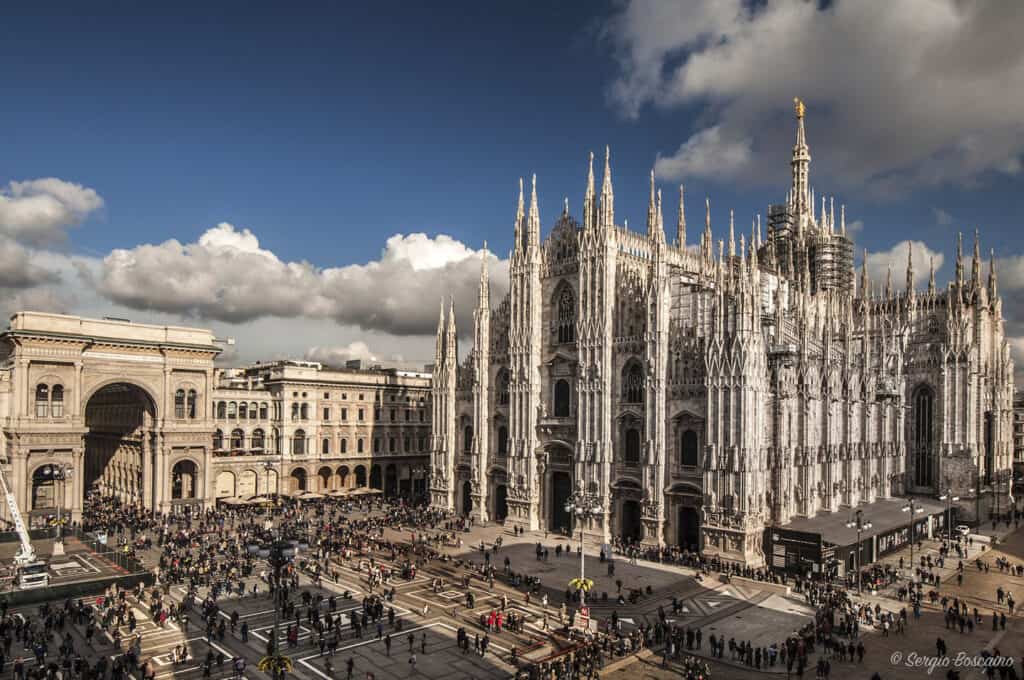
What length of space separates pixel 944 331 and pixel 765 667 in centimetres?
5767

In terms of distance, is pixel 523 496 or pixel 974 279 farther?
pixel 974 279

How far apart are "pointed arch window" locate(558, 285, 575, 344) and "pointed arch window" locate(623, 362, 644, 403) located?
6.50m

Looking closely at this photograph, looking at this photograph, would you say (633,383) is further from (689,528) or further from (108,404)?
(108,404)

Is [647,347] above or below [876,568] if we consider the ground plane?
above

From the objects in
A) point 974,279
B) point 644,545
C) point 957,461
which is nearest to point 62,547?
point 644,545

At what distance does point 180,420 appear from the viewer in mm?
63500

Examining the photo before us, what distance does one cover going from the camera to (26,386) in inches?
2158

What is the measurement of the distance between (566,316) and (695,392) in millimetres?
13913

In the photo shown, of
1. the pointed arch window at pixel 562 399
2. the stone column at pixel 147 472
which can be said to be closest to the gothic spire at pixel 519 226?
the pointed arch window at pixel 562 399

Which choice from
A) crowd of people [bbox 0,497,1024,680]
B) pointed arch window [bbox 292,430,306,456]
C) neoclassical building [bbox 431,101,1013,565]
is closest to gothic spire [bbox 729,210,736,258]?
neoclassical building [bbox 431,101,1013,565]

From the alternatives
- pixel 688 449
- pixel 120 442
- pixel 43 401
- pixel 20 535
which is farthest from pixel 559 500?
pixel 120 442

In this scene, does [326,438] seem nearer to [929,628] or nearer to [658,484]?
[658,484]

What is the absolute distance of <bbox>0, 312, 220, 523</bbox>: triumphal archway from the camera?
54.9 metres

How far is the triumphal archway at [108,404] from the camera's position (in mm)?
54938
